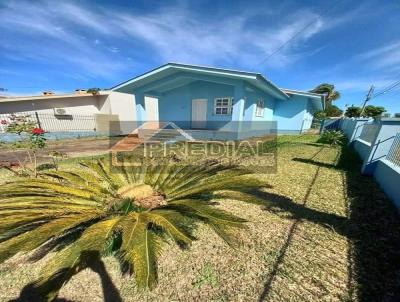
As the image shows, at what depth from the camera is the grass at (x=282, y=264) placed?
2.43 metres

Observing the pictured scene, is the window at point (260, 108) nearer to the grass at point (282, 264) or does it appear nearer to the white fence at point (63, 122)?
the grass at point (282, 264)

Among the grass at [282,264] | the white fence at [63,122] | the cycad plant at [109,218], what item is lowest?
the white fence at [63,122]

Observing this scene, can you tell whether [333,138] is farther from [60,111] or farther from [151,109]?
[60,111]

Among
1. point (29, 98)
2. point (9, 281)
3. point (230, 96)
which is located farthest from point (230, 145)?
point (29, 98)

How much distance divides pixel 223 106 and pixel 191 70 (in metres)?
3.28

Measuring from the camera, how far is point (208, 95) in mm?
14773

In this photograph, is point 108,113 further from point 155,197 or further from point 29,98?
point 155,197

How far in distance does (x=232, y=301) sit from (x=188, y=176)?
276 cm

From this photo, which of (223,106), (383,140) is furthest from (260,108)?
(383,140)

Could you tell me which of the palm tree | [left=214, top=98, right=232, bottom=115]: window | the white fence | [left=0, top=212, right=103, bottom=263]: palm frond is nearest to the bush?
[left=214, top=98, right=232, bottom=115]: window

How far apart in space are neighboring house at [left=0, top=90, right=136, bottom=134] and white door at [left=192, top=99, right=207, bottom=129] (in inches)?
326

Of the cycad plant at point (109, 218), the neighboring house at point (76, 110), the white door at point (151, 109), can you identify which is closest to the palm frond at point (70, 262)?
the cycad plant at point (109, 218)

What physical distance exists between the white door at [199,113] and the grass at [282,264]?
11.3m

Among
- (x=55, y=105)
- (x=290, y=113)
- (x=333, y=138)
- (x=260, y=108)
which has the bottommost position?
(x=333, y=138)
